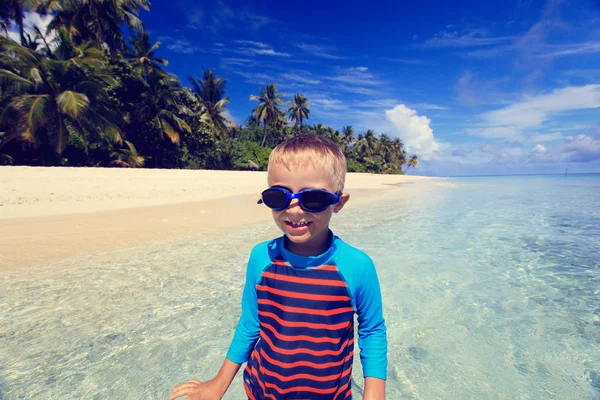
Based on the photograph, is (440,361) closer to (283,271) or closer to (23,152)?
(283,271)

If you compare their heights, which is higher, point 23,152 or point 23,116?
point 23,116

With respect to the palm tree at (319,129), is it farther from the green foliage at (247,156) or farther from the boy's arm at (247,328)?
the boy's arm at (247,328)

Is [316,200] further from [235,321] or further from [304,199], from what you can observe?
[235,321]

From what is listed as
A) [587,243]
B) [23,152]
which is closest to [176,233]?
[587,243]

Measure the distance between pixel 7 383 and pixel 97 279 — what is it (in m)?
1.93

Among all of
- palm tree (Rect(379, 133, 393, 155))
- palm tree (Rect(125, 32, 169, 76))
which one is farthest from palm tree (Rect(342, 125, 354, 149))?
palm tree (Rect(125, 32, 169, 76))

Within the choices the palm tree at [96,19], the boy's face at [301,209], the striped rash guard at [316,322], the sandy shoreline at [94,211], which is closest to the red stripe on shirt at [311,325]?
the striped rash guard at [316,322]

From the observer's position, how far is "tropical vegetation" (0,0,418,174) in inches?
621

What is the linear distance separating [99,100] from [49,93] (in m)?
2.57

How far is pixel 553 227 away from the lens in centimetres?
837

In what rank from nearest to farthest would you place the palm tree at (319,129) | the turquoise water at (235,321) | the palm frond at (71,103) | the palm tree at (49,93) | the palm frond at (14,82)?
1. the turquoise water at (235,321)
2. the palm frond at (14,82)
3. the palm tree at (49,93)
4. the palm frond at (71,103)
5. the palm tree at (319,129)

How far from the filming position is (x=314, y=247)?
4.59 ft

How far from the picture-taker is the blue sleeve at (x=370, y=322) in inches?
51.8

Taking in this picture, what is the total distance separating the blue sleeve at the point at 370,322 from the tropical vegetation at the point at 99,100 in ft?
27.7
